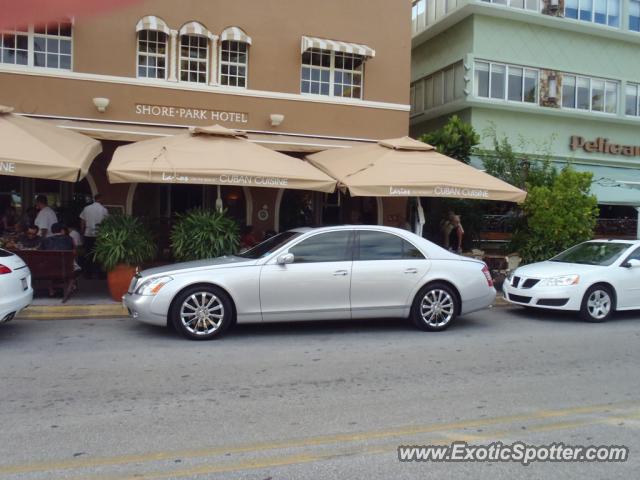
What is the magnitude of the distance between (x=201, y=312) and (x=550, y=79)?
15650 millimetres

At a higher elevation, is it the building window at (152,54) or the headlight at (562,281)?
the building window at (152,54)

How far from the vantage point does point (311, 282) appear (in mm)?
7914

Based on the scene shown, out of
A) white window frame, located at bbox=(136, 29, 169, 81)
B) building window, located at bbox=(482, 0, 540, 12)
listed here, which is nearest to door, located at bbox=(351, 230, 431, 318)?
white window frame, located at bbox=(136, 29, 169, 81)

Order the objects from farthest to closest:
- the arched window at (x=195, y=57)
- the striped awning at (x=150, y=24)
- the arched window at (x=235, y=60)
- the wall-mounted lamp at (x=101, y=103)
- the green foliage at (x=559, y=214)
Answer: the arched window at (x=235, y=60), the arched window at (x=195, y=57), the striped awning at (x=150, y=24), the wall-mounted lamp at (x=101, y=103), the green foliage at (x=559, y=214)

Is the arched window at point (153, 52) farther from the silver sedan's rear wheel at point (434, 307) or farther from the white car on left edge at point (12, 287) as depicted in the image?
the silver sedan's rear wheel at point (434, 307)

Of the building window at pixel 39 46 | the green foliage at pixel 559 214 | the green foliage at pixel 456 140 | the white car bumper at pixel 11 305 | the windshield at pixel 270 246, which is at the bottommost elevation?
the white car bumper at pixel 11 305

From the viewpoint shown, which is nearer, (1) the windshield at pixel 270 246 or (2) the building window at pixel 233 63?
(1) the windshield at pixel 270 246

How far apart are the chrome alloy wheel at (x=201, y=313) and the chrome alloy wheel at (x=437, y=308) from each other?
115 inches

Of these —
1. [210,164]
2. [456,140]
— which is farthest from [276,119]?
[456,140]

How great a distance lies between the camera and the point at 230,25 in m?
14.4

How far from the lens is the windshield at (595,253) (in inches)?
400

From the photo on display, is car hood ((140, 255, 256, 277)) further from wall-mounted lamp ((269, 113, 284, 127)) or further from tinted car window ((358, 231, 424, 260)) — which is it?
wall-mounted lamp ((269, 113, 284, 127))

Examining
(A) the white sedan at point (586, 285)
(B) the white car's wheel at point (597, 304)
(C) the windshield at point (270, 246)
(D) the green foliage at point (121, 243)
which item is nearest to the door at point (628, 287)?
(A) the white sedan at point (586, 285)

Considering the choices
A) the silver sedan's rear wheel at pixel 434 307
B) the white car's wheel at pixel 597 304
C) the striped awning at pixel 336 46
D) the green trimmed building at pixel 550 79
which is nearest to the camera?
the silver sedan's rear wheel at pixel 434 307
